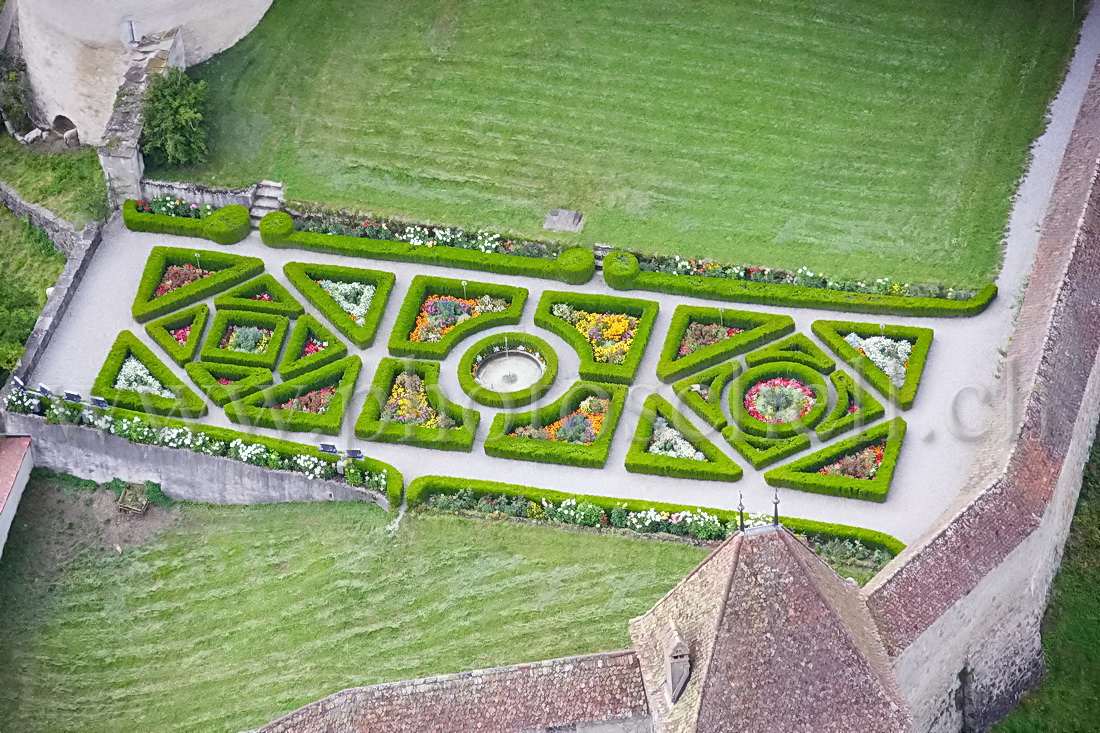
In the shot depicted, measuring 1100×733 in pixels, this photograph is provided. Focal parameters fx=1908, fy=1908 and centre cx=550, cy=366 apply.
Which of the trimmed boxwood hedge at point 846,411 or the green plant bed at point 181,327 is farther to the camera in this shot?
the green plant bed at point 181,327

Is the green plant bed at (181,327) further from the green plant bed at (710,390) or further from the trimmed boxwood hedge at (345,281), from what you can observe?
the green plant bed at (710,390)

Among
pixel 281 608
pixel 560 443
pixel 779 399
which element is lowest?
pixel 281 608

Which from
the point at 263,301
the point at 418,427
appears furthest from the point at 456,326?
the point at 263,301

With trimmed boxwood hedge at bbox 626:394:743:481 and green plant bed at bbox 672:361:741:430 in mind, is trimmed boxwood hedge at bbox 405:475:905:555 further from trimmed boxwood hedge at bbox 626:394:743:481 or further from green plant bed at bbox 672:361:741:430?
green plant bed at bbox 672:361:741:430

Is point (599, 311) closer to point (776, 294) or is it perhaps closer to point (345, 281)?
point (776, 294)

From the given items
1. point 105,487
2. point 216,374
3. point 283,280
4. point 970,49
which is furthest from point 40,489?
point 970,49

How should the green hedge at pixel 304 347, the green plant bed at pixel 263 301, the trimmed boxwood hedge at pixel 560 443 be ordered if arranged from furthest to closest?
the green plant bed at pixel 263 301 → the green hedge at pixel 304 347 → the trimmed boxwood hedge at pixel 560 443

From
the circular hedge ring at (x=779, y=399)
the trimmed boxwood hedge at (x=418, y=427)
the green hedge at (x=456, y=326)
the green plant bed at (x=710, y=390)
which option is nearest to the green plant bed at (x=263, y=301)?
the green hedge at (x=456, y=326)
